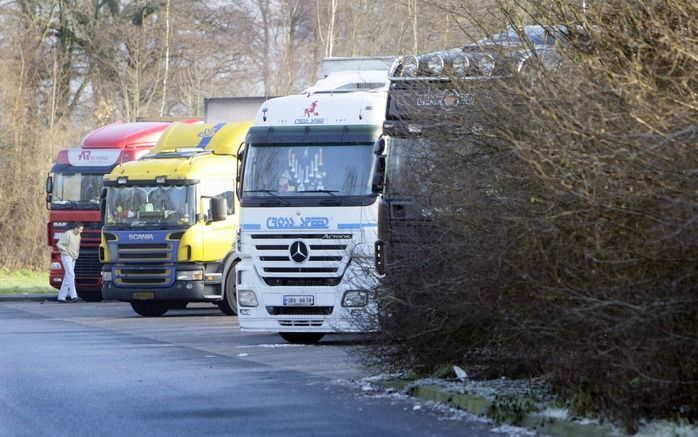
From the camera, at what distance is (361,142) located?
19062 millimetres

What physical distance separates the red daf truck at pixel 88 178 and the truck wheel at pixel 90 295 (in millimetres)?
1053

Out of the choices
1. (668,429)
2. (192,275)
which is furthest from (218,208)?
(668,429)

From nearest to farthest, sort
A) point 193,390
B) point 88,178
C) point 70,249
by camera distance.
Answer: point 193,390 → point 70,249 → point 88,178

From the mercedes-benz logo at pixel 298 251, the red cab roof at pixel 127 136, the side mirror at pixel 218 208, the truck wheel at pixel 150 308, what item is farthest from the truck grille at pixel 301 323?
the red cab roof at pixel 127 136

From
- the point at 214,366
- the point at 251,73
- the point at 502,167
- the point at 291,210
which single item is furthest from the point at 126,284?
the point at 251,73

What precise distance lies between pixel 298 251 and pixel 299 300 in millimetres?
660

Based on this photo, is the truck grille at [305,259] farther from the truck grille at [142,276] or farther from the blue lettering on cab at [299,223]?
the truck grille at [142,276]

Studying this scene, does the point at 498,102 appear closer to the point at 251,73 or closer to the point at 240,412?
the point at 240,412

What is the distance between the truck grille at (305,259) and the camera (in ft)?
61.6

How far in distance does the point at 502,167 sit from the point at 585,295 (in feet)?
4.93

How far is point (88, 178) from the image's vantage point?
106ft

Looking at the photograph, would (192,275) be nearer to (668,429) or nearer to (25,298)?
(25,298)

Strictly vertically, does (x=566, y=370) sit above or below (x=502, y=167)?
below

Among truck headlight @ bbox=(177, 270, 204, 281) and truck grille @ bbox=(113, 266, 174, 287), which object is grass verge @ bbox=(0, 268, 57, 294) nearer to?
truck grille @ bbox=(113, 266, 174, 287)
